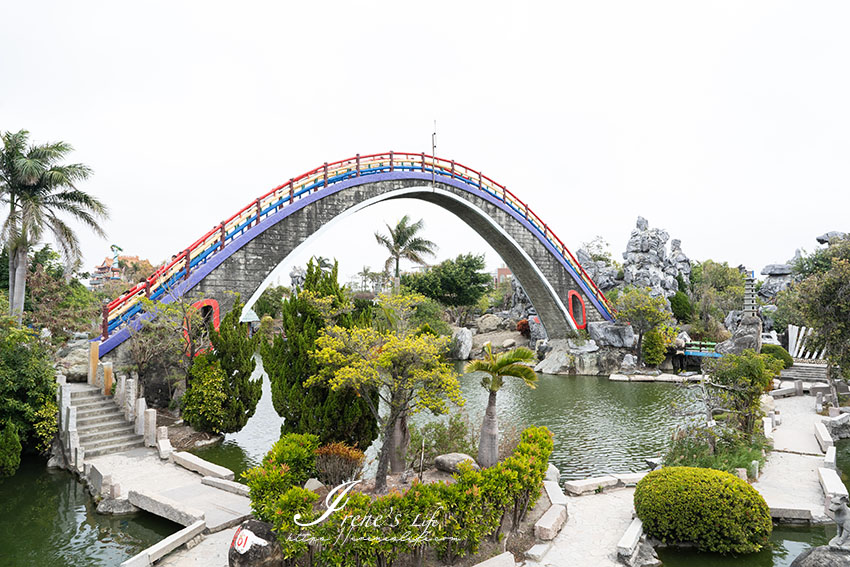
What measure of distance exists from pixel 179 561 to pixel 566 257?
28.2 m

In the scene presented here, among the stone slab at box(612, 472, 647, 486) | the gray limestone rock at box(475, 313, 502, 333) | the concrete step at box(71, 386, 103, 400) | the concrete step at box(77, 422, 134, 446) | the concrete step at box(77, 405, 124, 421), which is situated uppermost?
the gray limestone rock at box(475, 313, 502, 333)

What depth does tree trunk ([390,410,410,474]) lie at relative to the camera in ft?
31.9

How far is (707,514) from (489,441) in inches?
141

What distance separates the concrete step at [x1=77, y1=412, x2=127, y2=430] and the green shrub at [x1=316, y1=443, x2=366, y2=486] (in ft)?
24.3

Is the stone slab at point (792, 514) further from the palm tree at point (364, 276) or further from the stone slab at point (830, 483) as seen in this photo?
the palm tree at point (364, 276)

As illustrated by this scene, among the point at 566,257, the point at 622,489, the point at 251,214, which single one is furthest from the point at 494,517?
the point at 566,257

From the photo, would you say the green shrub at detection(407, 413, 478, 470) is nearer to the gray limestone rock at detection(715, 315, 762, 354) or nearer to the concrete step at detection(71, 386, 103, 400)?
the concrete step at detection(71, 386, 103, 400)

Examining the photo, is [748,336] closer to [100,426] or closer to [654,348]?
[654,348]

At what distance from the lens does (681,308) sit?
3488 cm

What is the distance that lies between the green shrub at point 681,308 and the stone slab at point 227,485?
3166 cm

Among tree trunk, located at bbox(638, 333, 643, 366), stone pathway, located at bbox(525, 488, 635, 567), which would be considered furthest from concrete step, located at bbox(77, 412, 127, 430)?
tree trunk, located at bbox(638, 333, 643, 366)

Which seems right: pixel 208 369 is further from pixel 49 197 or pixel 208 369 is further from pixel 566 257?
pixel 566 257

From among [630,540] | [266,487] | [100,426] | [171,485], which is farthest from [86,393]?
[630,540]

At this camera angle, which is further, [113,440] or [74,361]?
[74,361]
